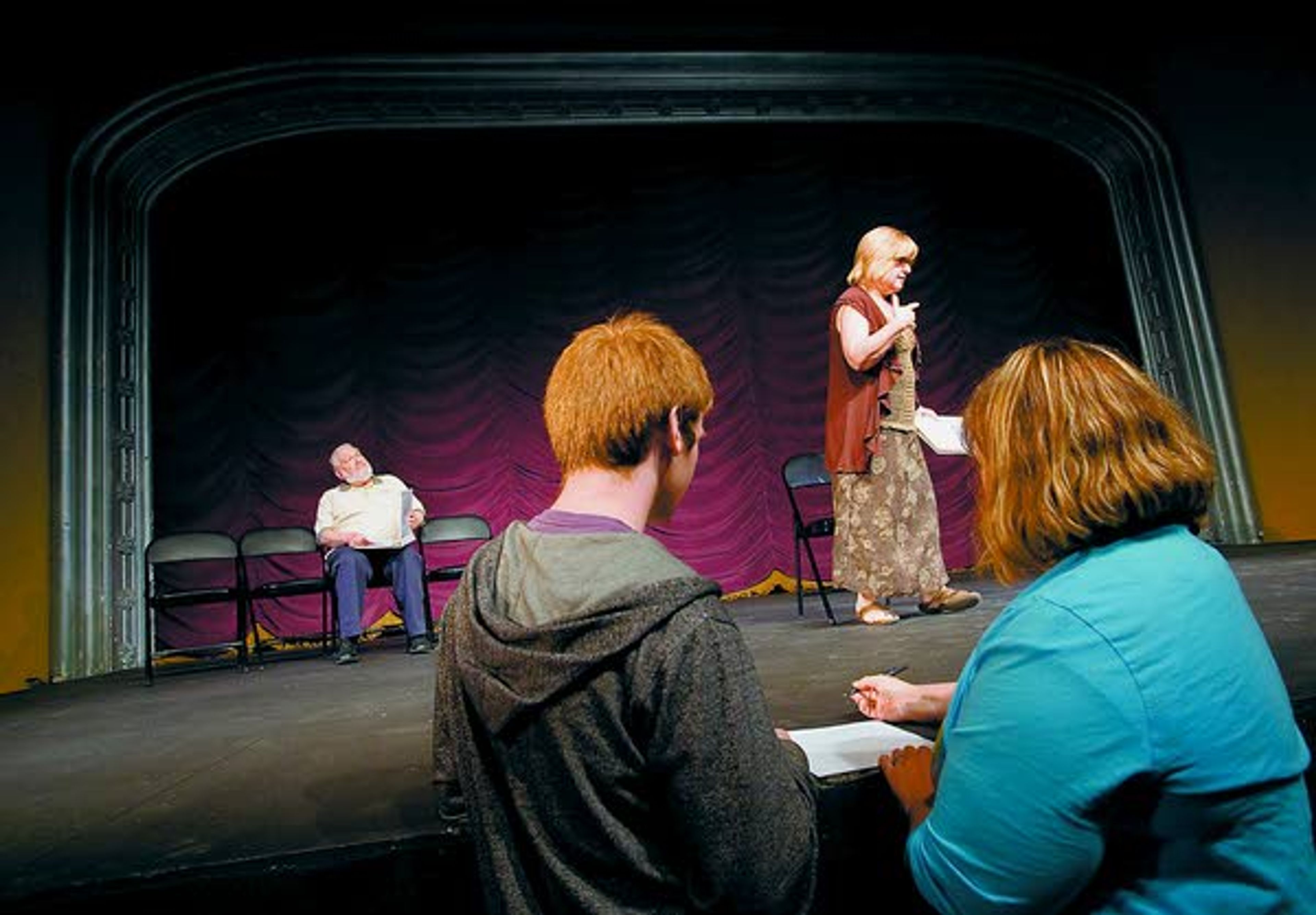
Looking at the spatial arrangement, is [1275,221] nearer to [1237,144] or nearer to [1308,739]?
[1237,144]

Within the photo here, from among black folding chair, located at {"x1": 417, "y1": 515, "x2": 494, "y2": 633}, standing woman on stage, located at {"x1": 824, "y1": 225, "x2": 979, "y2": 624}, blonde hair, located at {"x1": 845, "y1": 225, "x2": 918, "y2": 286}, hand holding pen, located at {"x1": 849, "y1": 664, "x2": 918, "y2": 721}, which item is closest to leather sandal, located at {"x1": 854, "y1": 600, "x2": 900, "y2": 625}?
standing woman on stage, located at {"x1": 824, "y1": 225, "x2": 979, "y2": 624}

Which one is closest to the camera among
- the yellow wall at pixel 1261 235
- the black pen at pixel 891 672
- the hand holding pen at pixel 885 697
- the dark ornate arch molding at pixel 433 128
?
the hand holding pen at pixel 885 697

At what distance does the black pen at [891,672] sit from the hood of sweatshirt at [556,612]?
2.94 feet

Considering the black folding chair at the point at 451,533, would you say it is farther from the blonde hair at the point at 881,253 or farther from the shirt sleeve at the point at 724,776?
the shirt sleeve at the point at 724,776

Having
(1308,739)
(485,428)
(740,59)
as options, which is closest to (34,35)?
(485,428)

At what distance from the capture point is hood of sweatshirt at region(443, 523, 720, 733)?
0.68 m

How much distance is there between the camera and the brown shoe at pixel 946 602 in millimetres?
2889

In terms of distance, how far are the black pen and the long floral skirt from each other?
2.69 ft

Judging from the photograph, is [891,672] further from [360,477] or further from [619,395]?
[360,477]

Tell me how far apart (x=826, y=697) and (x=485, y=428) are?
15.2ft

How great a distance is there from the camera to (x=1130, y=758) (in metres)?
0.62

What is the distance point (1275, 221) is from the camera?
17.6 ft

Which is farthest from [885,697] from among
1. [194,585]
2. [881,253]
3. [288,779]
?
[194,585]

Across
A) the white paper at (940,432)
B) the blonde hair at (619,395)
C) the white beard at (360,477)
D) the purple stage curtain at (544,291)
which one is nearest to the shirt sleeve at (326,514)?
the white beard at (360,477)
